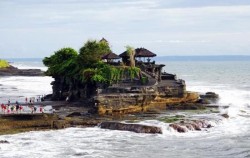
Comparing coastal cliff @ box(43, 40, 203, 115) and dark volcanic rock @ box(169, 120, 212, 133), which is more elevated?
coastal cliff @ box(43, 40, 203, 115)

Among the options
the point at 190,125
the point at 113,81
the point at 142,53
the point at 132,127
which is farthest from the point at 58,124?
the point at 142,53

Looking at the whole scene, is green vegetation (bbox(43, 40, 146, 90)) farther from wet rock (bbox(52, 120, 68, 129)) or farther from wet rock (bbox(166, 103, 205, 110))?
wet rock (bbox(52, 120, 68, 129))

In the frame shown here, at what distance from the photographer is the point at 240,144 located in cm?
3762

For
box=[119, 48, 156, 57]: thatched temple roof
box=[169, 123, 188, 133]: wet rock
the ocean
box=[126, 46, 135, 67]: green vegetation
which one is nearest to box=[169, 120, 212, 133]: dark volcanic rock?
box=[169, 123, 188, 133]: wet rock

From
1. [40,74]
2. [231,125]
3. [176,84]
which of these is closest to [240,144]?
[231,125]

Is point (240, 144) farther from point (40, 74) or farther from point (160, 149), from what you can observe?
point (40, 74)

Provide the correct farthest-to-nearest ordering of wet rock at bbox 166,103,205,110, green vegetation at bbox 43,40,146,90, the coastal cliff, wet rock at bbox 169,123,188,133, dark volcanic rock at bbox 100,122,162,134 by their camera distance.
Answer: green vegetation at bbox 43,40,146,90
wet rock at bbox 166,103,205,110
the coastal cliff
wet rock at bbox 169,123,188,133
dark volcanic rock at bbox 100,122,162,134

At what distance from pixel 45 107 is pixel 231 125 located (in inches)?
882

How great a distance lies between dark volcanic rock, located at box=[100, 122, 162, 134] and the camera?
41688 mm

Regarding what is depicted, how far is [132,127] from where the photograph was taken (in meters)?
42.3

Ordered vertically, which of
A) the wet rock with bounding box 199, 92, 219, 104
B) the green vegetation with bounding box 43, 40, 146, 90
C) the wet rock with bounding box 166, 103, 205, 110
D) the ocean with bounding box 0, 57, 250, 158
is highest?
the green vegetation with bounding box 43, 40, 146, 90

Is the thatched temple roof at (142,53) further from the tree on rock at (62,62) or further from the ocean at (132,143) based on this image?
the ocean at (132,143)

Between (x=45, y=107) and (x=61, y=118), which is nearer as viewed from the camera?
(x=61, y=118)

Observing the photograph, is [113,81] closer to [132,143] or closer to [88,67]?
[88,67]
